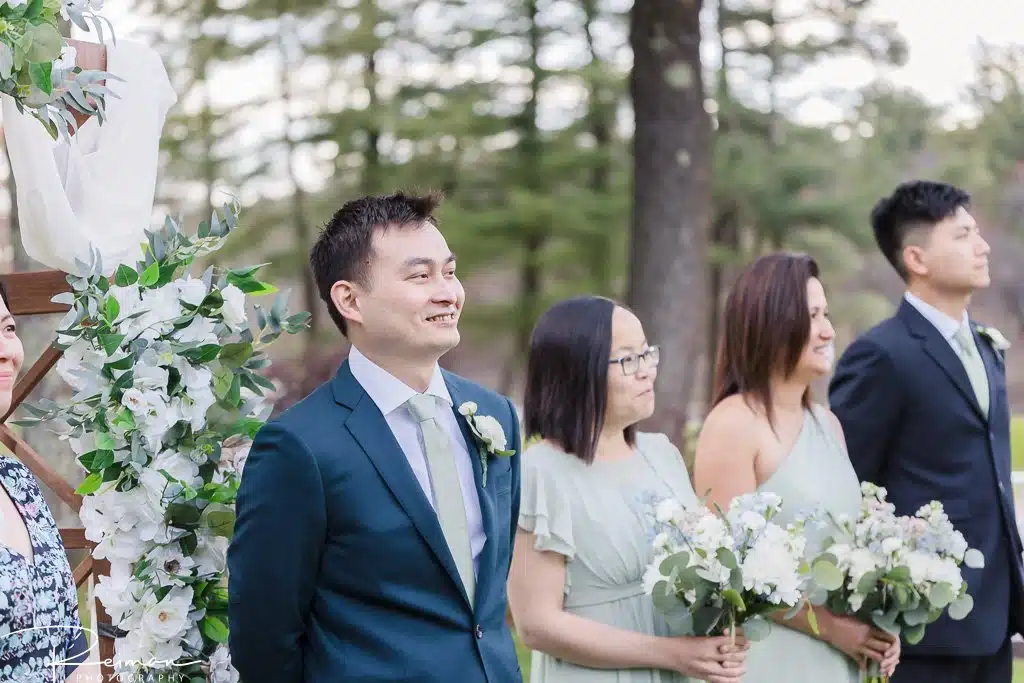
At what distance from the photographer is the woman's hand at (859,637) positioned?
3859 mm

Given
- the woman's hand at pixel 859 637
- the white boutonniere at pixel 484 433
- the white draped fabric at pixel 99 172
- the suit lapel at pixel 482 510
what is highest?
the white draped fabric at pixel 99 172

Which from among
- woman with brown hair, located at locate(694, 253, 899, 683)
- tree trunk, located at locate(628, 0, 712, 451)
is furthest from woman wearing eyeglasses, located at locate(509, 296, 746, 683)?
→ tree trunk, located at locate(628, 0, 712, 451)

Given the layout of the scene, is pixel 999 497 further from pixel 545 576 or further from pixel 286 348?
pixel 286 348

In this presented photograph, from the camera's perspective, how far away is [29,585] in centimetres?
254

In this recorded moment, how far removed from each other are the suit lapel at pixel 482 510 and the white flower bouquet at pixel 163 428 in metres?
0.59

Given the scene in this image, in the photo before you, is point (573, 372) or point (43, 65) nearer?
point (43, 65)

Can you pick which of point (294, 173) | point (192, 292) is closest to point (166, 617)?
point (192, 292)

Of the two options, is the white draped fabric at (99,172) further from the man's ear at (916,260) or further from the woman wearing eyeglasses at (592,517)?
the man's ear at (916,260)

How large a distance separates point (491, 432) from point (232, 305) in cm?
82

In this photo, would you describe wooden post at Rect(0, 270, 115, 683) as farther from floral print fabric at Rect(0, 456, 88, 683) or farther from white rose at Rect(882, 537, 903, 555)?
white rose at Rect(882, 537, 903, 555)

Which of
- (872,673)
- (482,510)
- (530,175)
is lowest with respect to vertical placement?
(872,673)

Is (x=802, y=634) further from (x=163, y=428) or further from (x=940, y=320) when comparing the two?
(x=163, y=428)

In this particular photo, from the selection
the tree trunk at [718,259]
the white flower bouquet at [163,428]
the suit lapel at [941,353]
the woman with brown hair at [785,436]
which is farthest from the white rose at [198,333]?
the tree trunk at [718,259]

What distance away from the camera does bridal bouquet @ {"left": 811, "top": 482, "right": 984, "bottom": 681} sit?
360 cm
